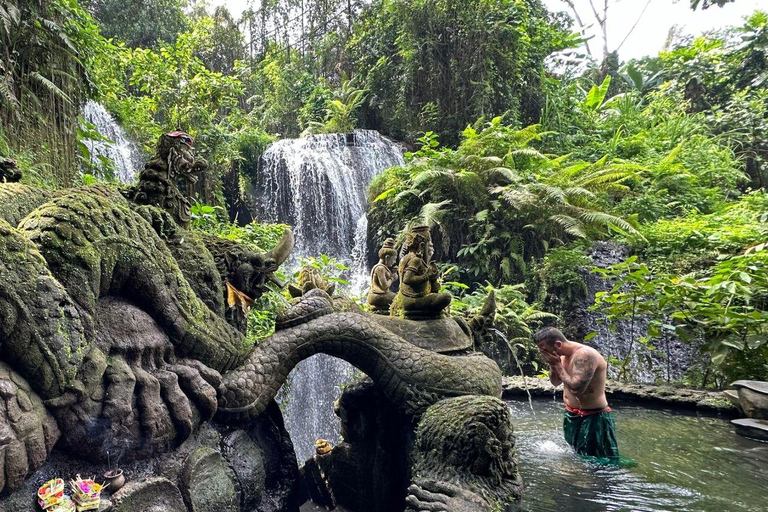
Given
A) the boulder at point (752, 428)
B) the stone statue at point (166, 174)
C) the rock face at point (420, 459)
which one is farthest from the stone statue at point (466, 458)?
the boulder at point (752, 428)

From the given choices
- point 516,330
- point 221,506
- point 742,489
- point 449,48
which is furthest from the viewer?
point 449,48

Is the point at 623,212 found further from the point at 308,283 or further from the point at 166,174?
the point at 166,174

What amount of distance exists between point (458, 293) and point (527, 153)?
3758 mm

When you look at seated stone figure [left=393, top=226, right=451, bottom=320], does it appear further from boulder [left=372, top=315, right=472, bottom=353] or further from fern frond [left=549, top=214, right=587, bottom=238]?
fern frond [left=549, top=214, right=587, bottom=238]

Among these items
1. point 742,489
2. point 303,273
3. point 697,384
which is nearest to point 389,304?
point 303,273

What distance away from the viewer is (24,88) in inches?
244

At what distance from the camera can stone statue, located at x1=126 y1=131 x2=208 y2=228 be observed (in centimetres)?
312

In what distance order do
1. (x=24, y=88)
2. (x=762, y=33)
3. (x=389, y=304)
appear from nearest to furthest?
(x=389, y=304) < (x=24, y=88) < (x=762, y=33)

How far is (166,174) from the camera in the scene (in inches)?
125

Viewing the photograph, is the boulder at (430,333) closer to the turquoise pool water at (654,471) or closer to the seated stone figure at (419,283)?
the seated stone figure at (419,283)

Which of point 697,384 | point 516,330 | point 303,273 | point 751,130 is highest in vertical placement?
point 751,130

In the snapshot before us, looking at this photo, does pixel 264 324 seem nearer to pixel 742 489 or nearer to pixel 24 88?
pixel 24 88

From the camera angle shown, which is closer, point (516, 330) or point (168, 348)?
point (168, 348)

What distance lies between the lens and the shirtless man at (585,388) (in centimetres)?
438
